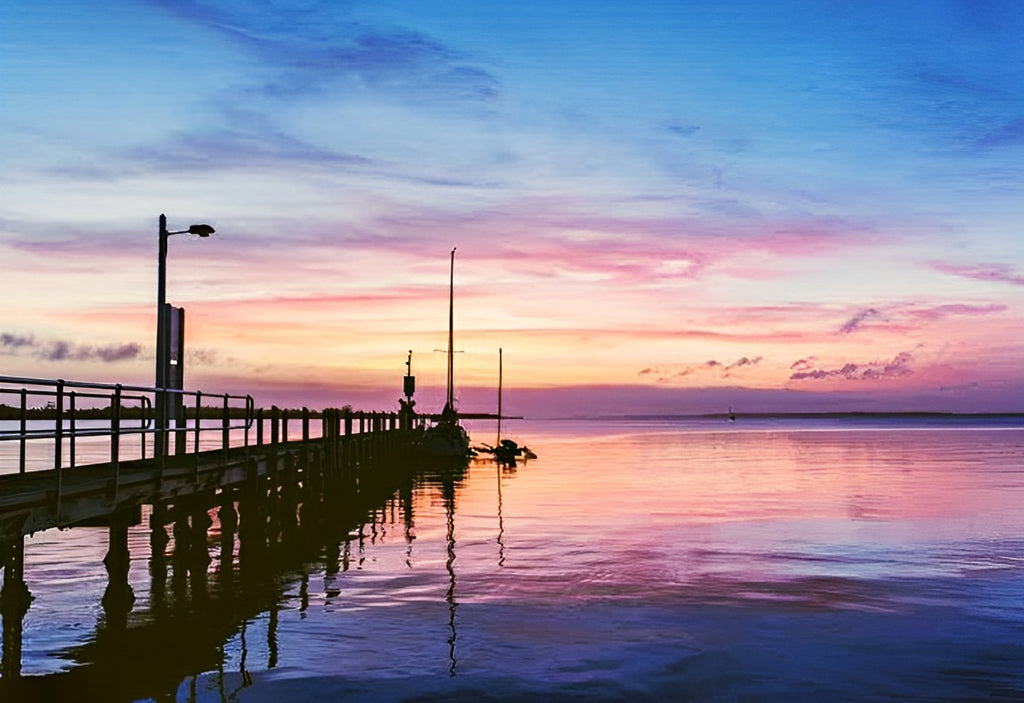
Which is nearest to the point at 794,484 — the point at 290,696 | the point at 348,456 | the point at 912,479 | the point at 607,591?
the point at 912,479

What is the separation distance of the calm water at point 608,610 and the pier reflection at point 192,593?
129 mm

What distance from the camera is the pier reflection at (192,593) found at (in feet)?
44.3

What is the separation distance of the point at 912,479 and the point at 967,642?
39.0 metres

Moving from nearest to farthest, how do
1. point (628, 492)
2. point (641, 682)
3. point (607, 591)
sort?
1. point (641, 682)
2. point (607, 591)
3. point (628, 492)

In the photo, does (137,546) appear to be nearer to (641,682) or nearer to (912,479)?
(641,682)

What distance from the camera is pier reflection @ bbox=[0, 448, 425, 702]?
13516 millimetres

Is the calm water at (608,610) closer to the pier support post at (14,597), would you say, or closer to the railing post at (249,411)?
the pier support post at (14,597)

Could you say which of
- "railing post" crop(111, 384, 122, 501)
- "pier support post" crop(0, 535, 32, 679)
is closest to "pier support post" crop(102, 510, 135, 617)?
"railing post" crop(111, 384, 122, 501)

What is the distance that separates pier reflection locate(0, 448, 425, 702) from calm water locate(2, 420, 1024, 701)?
13 centimetres

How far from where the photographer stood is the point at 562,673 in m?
13.9

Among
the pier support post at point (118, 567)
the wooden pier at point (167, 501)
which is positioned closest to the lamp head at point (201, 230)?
the wooden pier at point (167, 501)

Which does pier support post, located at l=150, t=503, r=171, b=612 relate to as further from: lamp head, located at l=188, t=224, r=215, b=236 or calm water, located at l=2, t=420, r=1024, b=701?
lamp head, located at l=188, t=224, r=215, b=236

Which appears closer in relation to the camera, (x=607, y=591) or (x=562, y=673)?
(x=562, y=673)

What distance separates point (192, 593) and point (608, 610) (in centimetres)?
753
